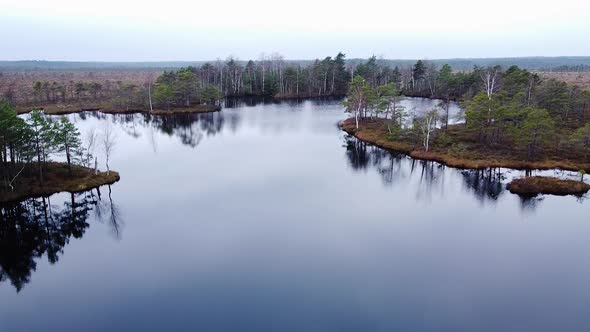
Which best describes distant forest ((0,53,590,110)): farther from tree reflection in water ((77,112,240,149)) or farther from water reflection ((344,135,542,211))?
water reflection ((344,135,542,211))

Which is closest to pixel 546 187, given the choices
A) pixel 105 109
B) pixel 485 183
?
pixel 485 183

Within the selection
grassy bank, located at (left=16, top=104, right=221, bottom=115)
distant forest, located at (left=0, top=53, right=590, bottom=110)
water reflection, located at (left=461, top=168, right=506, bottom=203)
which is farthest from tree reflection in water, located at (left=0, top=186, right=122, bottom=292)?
distant forest, located at (left=0, top=53, right=590, bottom=110)

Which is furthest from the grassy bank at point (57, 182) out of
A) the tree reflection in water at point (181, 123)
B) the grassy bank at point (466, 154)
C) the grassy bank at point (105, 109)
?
the grassy bank at point (105, 109)

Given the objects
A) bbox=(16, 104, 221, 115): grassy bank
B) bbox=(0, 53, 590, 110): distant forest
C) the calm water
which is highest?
bbox=(0, 53, 590, 110): distant forest

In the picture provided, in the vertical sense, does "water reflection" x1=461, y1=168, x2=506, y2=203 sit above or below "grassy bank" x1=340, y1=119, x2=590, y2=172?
below

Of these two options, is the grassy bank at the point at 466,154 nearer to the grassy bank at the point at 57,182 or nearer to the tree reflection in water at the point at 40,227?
the grassy bank at the point at 57,182

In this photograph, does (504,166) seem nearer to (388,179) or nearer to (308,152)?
(388,179)

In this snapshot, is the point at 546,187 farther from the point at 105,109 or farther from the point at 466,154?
the point at 105,109
